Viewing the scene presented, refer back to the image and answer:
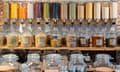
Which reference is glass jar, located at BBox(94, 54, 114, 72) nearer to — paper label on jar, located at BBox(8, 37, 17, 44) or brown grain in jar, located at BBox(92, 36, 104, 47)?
brown grain in jar, located at BBox(92, 36, 104, 47)

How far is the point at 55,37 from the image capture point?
4.66 meters

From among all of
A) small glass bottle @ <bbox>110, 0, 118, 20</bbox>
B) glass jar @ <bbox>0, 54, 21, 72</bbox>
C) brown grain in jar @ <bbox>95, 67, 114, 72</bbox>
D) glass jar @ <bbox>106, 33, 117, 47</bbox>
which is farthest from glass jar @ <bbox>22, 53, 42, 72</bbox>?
small glass bottle @ <bbox>110, 0, 118, 20</bbox>

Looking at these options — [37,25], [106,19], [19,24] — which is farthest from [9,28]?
[106,19]

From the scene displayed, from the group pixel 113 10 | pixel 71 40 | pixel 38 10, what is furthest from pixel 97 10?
pixel 38 10

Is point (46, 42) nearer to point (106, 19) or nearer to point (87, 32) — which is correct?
point (87, 32)

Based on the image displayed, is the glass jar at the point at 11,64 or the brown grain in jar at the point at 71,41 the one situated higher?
the glass jar at the point at 11,64

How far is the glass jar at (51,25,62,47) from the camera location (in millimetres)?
4539

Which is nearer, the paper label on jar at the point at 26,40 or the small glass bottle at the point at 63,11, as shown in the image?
the paper label on jar at the point at 26,40

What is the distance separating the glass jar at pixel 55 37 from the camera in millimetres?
4539

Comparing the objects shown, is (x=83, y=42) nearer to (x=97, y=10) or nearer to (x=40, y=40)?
(x=97, y=10)

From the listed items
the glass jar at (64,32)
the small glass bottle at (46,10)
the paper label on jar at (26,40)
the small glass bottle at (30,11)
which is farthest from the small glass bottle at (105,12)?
the paper label on jar at (26,40)

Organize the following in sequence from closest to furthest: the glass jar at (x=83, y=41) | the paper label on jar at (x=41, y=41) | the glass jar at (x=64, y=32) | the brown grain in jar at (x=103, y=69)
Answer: the brown grain in jar at (x=103, y=69) < the paper label on jar at (x=41, y=41) < the glass jar at (x=83, y=41) < the glass jar at (x=64, y=32)

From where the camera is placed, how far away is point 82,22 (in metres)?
4.73

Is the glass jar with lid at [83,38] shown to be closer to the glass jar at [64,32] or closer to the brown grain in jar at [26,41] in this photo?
the glass jar at [64,32]
